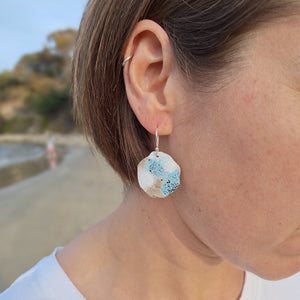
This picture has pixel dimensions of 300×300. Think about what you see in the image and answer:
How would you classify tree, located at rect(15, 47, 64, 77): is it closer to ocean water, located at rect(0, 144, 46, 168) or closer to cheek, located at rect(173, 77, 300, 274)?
ocean water, located at rect(0, 144, 46, 168)

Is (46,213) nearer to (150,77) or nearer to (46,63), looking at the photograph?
(150,77)

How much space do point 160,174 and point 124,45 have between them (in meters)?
0.38

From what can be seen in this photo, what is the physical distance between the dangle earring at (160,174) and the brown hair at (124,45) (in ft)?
0.47

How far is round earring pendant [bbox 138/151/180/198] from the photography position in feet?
2.33

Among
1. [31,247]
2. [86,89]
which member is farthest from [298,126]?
[31,247]

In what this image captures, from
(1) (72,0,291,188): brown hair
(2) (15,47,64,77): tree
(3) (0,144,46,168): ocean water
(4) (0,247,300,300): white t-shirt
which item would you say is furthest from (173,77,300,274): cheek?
(2) (15,47,64,77): tree

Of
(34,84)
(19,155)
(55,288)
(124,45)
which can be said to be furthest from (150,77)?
(34,84)

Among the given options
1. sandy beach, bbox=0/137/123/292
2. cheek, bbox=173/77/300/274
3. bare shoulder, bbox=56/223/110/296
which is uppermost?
cheek, bbox=173/77/300/274

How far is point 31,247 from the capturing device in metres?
4.43

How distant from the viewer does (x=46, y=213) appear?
19.7ft

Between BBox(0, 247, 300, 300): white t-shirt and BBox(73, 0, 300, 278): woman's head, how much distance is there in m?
0.30

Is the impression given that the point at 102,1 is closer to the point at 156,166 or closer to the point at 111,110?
the point at 111,110

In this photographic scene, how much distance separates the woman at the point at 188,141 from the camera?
61 centimetres

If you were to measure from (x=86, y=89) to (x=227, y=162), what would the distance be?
0.52 meters
